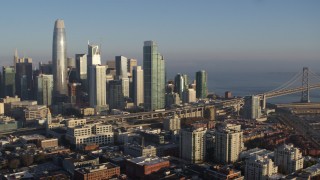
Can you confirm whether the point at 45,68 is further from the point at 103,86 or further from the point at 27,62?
the point at 103,86

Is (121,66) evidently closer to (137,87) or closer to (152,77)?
(137,87)

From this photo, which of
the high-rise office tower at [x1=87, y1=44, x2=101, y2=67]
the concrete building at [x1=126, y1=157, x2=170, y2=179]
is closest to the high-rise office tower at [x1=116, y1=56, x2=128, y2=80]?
the high-rise office tower at [x1=87, y1=44, x2=101, y2=67]

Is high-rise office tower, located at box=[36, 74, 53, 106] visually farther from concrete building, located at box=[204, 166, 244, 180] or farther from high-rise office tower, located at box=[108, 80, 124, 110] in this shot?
concrete building, located at box=[204, 166, 244, 180]

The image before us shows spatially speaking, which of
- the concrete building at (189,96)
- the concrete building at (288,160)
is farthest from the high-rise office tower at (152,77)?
the concrete building at (288,160)

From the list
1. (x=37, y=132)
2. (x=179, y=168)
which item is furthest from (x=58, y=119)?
(x=179, y=168)

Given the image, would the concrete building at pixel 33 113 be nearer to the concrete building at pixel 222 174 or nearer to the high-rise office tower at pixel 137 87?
the high-rise office tower at pixel 137 87
